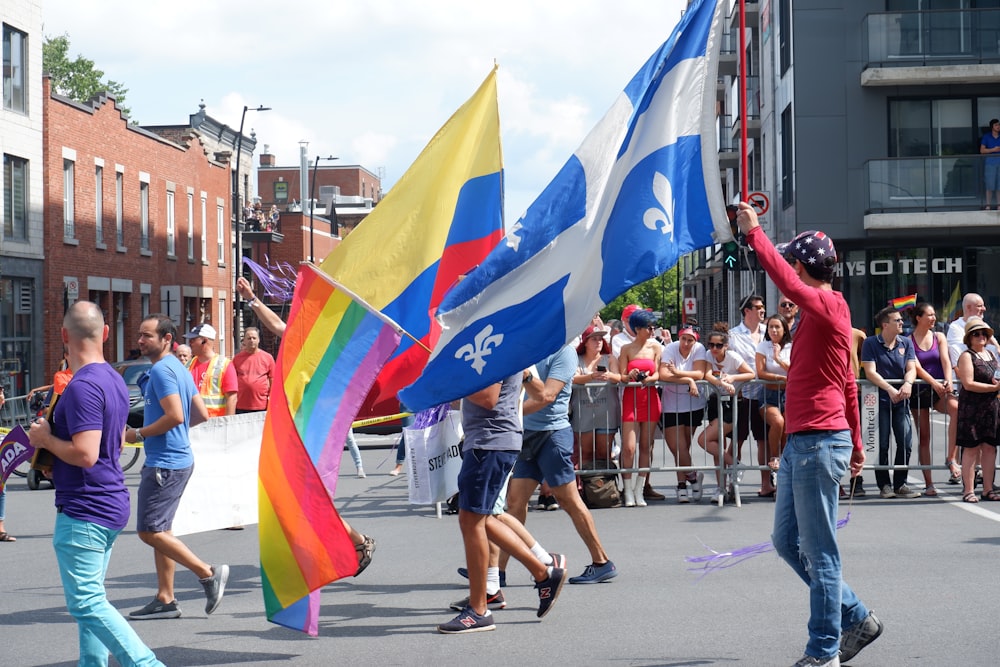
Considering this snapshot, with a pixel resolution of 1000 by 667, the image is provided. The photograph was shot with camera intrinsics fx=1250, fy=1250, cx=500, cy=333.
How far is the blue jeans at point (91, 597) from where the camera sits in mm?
5309

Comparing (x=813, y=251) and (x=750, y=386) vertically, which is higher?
(x=813, y=251)

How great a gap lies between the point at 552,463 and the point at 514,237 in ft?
6.61

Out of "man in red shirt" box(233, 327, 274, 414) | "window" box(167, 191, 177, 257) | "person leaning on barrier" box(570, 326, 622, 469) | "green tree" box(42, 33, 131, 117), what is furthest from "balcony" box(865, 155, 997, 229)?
"green tree" box(42, 33, 131, 117)

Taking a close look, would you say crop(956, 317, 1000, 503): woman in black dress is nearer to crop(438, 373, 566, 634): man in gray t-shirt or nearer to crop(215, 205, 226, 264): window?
crop(438, 373, 566, 634): man in gray t-shirt

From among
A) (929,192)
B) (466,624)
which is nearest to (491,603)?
(466,624)

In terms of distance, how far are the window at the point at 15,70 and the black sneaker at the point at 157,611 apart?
2667 cm

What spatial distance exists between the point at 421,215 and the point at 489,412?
1476mm

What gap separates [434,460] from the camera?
916 centimetres

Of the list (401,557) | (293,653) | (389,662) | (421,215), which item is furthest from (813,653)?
(401,557)

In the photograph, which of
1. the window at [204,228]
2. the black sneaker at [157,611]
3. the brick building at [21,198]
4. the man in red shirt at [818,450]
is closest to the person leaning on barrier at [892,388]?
the man in red shirt at [818,450]

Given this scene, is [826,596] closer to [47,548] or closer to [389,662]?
[389,662]

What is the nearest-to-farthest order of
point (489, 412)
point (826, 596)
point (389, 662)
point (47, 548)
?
point (826, 596) < point (389, 662) < point (489, 412) < point (47, 548)

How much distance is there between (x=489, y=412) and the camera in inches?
Answer: 281

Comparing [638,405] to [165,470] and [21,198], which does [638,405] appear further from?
[21,198]
